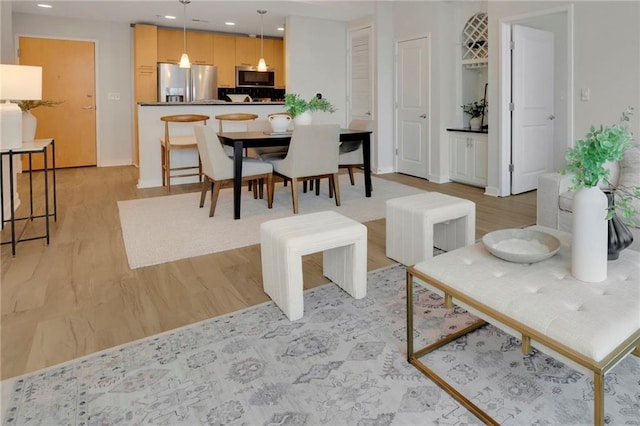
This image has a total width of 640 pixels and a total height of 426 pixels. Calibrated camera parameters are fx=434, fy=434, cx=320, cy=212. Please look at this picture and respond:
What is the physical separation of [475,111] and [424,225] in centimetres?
370

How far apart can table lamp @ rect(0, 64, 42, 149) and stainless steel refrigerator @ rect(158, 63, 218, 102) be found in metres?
4.39

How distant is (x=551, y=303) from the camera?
141cm

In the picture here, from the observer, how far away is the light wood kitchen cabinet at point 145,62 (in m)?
7.17

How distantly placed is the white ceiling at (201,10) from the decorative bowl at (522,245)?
16.5ft

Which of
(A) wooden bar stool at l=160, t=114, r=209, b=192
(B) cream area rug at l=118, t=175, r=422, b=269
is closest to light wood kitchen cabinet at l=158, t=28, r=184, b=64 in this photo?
(A) wooden bar stool at l=160, t=114, r=209, b=192

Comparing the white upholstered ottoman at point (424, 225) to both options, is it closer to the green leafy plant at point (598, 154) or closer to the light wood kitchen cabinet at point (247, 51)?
the green leafy plant at point (598, 154)

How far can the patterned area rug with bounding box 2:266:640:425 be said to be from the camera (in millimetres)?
1451

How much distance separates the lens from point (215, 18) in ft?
23.0

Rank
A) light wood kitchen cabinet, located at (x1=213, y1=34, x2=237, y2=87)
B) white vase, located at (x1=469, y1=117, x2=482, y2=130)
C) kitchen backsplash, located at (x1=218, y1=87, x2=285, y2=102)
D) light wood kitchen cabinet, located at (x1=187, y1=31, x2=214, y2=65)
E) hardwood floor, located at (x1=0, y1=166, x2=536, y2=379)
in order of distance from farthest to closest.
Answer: kitchen backsplash, located at (x1=218, y1=87, x2=285, y2=102) → light wood kitchen cabinet, located at (x1=213, y1=34, x2=237, y2=87) → light wood kitchen cabinet, located at (x1=187, y1=31, x2=214, y2=65) → white vase, located at (x1=469, y1=117, x2=482, y2=130) → hardwood floor, located at (x1=0, y1=166, x2=536, y2=379)

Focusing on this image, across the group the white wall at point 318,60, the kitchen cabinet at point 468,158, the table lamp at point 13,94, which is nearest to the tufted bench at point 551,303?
the table lamp at point 13,94

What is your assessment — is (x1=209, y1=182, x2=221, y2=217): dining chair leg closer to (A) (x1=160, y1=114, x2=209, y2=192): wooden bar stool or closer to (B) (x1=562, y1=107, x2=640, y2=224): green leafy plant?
(A) (x1=160, y1=114, x2=209, y2=192): wooden bar stool

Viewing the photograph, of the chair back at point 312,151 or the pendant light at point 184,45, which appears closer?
the chair back at point 312,151

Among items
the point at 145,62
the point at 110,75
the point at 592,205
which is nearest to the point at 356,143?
the point at 592,205

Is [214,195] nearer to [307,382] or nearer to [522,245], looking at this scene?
[307,382]
